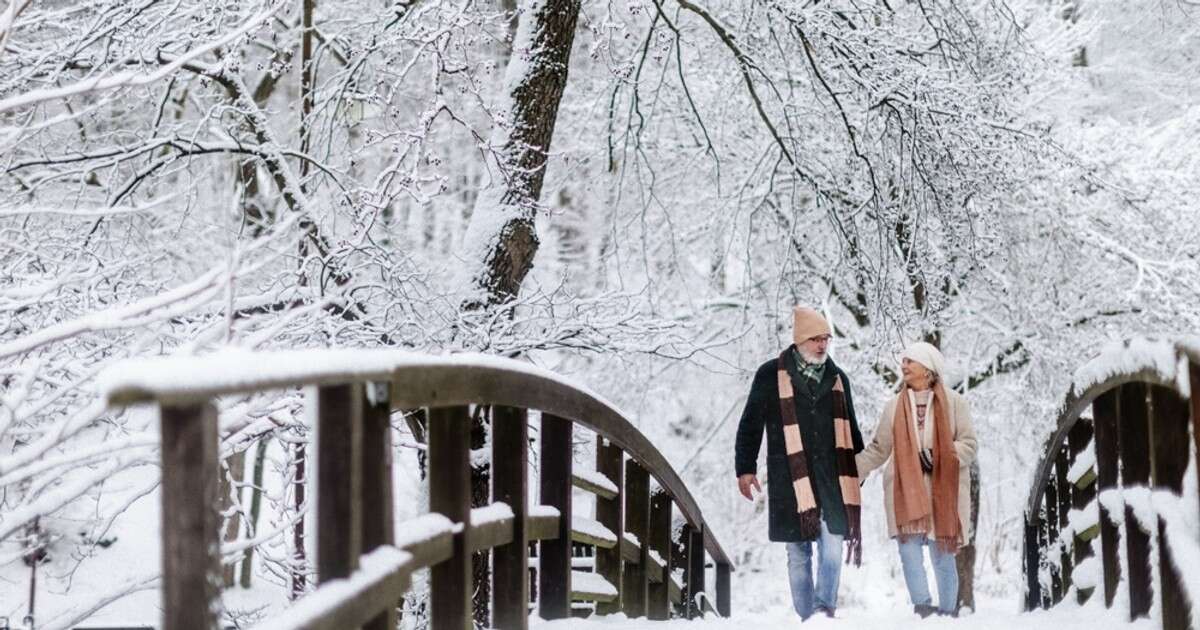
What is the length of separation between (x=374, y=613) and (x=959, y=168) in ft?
20.3

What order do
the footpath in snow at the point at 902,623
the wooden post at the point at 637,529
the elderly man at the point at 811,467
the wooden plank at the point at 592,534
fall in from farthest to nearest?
the elderly man at the point at 811,467
the wooden post at the point at 637,529
the wooden plank at the point at 592,534
the footpath in snow at the point at 902,623

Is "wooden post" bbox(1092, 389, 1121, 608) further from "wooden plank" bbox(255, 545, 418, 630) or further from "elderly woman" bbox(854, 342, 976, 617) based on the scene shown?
"wooden plank" bbox(255, 545, 418, 630)

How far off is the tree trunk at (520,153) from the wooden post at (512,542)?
10.7 feet

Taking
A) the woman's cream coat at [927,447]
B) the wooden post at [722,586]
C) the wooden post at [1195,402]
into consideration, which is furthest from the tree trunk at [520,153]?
the wooden post at [1195,402]

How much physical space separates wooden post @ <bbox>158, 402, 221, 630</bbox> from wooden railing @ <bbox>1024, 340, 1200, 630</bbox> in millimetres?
2390

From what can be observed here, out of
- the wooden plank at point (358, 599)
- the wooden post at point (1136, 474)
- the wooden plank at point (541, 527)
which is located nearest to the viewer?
the wooden plank at point (358, 599)

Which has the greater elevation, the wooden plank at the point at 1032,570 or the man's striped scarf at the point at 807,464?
the man's striped scarf at the point at 807,464

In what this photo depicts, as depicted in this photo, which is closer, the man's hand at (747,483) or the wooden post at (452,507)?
the wooden post at (452,507)

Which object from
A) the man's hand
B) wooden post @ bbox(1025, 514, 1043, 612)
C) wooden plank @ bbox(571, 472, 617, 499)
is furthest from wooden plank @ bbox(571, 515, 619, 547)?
wooden post @ bbox(1025, 514, 1043, 612)

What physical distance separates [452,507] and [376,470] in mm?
720

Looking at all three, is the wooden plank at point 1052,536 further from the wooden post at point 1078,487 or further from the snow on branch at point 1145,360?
the snow on branch at point 1145,360

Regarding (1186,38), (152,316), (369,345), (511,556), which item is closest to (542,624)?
(511,556)

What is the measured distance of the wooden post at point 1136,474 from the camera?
12.9 feet

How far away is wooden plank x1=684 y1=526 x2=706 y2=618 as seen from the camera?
23.2 feet
